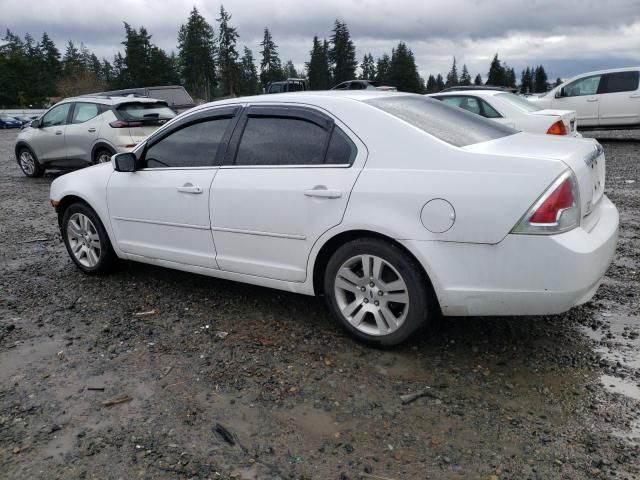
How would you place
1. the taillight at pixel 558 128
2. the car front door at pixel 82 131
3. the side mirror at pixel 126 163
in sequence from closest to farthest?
1. the side mirror at pixel 126 163
2. the taillight at pixel 558 128
3. the car front door at pixel 82 131

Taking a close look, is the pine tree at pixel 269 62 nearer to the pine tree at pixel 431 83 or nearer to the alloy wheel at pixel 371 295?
the pine tree at pixel 431 83

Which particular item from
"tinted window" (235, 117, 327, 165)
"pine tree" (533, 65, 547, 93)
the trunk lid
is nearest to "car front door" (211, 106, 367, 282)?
"tinted window" (235, 117, 327, 165)

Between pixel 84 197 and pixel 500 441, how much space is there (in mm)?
4081

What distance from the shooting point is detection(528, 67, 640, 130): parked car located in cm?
1394

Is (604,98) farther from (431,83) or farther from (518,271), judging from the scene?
(431,83)

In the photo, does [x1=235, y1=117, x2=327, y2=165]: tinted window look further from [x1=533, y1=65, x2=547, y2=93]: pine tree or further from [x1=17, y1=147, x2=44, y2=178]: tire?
[x1=533, y1=65, x2=547, y2=93]: pine tree

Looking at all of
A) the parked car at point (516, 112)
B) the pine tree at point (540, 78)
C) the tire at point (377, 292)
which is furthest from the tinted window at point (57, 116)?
the pine tree at point (540, 78)

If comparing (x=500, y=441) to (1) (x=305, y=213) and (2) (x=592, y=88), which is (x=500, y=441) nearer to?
(1) (x=305, y=213)

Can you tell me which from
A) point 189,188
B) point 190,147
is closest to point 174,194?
point 189,188

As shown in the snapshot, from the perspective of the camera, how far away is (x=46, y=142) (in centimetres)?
1191

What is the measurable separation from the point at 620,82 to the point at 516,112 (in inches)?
271

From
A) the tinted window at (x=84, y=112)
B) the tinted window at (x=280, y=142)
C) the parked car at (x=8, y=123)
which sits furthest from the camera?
the parked car at (x=8, y=123)

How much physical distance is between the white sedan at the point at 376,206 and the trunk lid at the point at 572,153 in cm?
2

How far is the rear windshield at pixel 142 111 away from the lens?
34.4 feet
